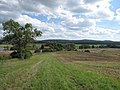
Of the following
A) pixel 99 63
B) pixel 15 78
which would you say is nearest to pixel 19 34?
pixel 99 63

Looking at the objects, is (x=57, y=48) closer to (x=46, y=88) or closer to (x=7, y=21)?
(x=7, y=21)

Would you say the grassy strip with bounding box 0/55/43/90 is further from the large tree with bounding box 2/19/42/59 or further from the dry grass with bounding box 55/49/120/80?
the large tree with bounding box 2/19/42/59

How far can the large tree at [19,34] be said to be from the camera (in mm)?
60197

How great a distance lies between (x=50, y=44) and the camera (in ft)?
451

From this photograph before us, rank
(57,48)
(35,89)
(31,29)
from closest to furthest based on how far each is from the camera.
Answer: (35,89) < (31,29) < (57,48)

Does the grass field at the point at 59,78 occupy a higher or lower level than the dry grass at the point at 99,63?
higher

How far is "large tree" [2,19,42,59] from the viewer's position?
60.2 meters

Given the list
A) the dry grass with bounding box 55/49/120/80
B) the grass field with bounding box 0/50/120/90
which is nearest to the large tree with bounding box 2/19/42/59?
the dry grass with bounding box 55/49/120/80

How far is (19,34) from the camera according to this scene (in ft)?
199

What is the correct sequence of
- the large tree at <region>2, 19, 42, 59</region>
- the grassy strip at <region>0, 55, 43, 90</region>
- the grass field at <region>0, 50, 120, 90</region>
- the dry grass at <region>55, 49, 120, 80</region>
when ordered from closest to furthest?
the grass field at <region>0, 50, 120, 90</region> → the grassy strip at <region>0, 55, 43, 90</region> → the dry grass at <region>55, 49, 120, 80</region> → the large tree at <region>2, 19, 42, 59</region>

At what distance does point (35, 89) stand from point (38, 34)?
54014mm

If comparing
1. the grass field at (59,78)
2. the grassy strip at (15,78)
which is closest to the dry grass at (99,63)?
the grass field at (59,78)

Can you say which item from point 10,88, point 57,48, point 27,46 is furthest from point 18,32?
point 57,48

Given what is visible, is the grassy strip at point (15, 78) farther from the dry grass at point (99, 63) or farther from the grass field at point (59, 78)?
the dry grass at point (99, 63)
